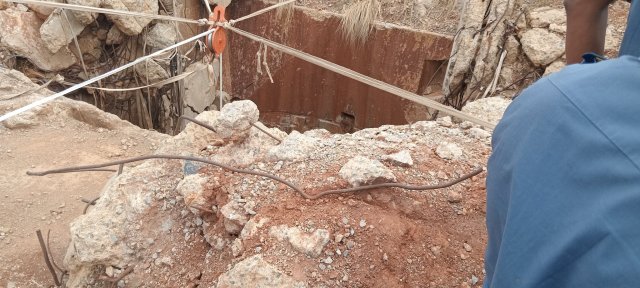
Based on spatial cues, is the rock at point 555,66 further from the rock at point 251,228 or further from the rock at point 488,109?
the rock at point 251,228

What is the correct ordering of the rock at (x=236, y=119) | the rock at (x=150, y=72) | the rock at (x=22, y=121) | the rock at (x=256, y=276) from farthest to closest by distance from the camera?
the rock at (x=150, y=72) → the rock at (x=22, y=121) → the rock at (x=236, y=119) → the rock at (x=256, y=276)

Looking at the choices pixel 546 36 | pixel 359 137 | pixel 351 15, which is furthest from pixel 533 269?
pixel 351 15

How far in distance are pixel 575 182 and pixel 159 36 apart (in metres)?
5.07

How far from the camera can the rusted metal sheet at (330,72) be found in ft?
16.3

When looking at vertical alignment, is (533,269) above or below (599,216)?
below

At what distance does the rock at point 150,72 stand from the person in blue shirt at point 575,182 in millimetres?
4867

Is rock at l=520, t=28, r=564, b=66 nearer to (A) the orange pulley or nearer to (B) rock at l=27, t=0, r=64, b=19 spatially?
(A) the orange pulley

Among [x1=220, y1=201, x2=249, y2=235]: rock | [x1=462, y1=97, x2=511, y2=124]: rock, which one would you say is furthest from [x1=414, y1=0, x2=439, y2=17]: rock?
[x1=220, y1=201, x2=249, y2=235]: rock

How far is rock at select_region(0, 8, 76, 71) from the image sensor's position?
430 cm

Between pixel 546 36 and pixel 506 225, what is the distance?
12.2 ft

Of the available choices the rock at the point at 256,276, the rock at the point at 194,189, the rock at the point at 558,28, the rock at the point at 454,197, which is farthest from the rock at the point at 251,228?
the rock at the point at 558,28

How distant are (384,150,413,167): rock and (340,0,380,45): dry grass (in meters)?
3.39

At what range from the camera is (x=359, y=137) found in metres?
2.09

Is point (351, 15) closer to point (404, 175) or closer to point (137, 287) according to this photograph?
point (404, 175)
